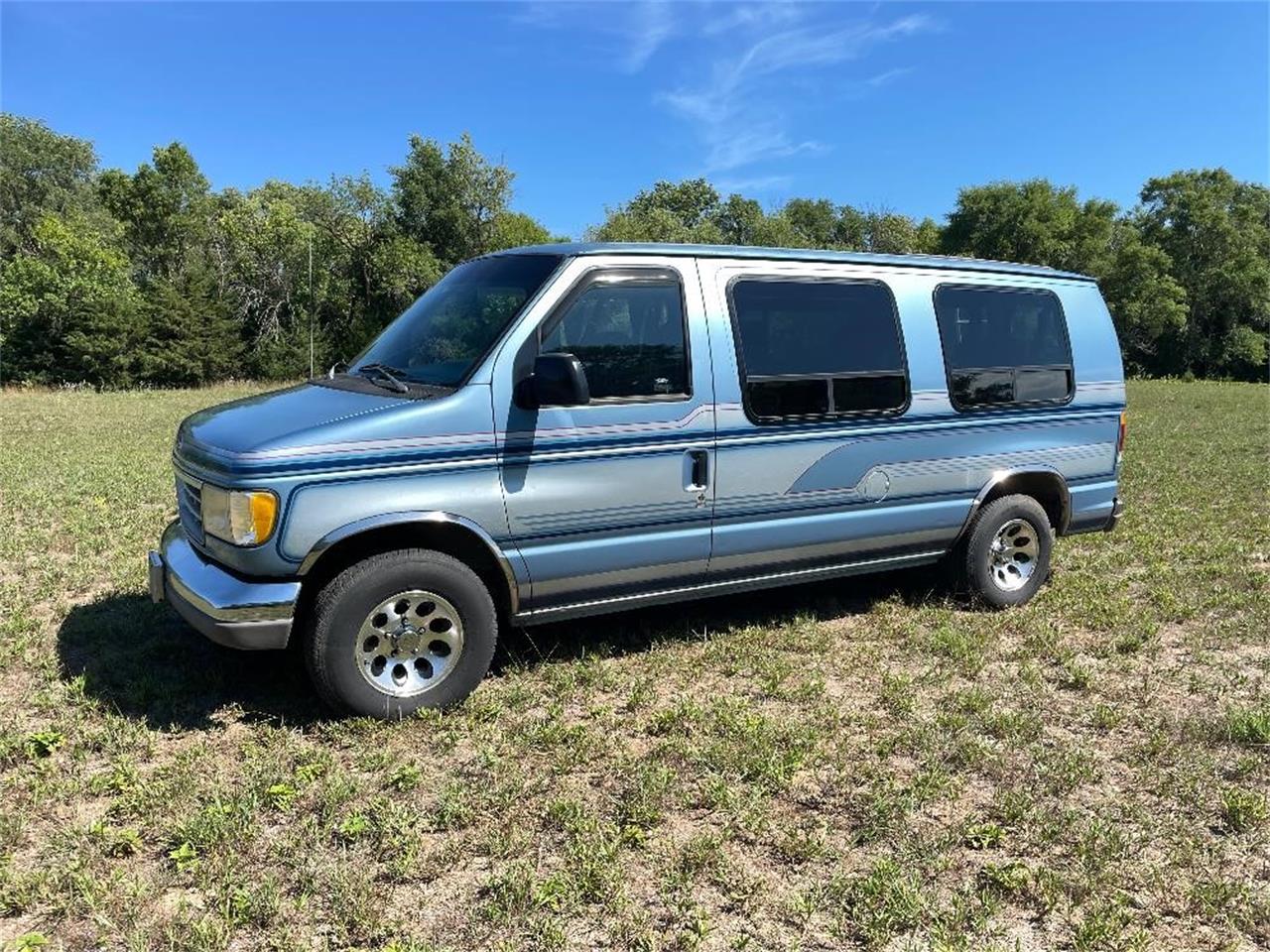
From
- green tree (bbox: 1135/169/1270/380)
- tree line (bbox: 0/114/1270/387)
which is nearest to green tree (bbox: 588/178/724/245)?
tree line (bbox: 0/114/1270/387)

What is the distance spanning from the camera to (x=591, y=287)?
4.38m

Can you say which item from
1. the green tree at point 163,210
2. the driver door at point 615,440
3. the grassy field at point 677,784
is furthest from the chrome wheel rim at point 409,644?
the green tree at point 163,210

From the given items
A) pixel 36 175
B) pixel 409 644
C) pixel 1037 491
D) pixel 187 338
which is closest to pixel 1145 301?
pixel 187 338

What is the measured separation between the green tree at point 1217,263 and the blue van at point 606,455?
52811mm

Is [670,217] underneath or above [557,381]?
above

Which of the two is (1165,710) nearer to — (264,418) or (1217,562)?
(1217,562)

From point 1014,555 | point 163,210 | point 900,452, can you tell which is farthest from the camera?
point 163,210

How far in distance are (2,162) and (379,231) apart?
24.2 meters

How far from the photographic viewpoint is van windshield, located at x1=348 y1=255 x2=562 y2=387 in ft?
14.0

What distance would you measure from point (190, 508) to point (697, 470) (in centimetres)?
249

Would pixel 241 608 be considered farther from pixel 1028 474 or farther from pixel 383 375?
pixel 1028 474

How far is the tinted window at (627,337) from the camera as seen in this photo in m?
4.32

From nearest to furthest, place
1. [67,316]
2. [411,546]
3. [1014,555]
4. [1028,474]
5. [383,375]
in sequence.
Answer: [411,546], [383,375], [1028,474], [1014,555], [67,316]

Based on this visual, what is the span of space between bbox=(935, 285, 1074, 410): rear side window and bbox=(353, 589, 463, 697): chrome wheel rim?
3.37 metres
